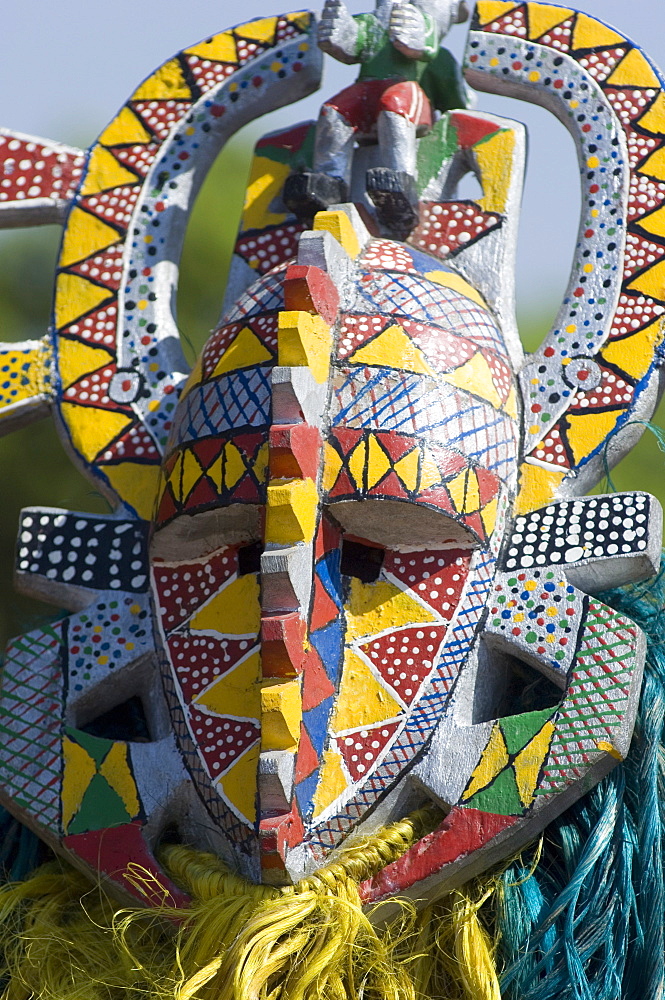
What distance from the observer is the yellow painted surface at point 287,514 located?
3.15 metres

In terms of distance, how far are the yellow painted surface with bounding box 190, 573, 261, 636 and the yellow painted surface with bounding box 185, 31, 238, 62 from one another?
5.46 ft

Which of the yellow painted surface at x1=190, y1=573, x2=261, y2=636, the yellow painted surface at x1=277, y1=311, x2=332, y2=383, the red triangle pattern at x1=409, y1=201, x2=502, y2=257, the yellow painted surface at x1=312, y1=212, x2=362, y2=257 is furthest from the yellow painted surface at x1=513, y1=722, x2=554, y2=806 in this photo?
the red triangle pattern at x1=409, y1=201, x2=502, y2=257

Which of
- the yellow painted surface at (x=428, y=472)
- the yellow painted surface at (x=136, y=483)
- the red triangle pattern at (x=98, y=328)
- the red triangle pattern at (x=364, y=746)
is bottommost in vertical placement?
the red triangle pattern at (x=364, y=746)

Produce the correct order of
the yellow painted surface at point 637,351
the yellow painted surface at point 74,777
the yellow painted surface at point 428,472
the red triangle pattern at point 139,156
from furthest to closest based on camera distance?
the red triangle pattern at point 139,156, the yellow painted surface at point 637,351, the yellow painted surface at point 74,777, the yellow painted surface at point 428,472

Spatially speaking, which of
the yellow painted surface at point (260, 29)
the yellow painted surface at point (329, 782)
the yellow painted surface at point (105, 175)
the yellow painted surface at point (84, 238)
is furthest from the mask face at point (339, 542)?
the yellow painted surface at point (260, 29)

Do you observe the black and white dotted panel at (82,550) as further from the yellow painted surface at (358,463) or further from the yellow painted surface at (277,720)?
the yellow painted surface at (277,720)

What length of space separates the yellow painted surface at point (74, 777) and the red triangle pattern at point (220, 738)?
27 centimetres

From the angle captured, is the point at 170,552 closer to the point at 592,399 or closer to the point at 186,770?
the point at 186,770

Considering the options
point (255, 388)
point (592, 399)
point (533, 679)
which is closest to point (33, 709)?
point (255, 388)

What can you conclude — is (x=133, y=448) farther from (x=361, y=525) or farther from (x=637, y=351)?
(x=637, y=351)

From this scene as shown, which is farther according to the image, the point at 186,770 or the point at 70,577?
the point at 70,577

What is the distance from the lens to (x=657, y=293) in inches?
149

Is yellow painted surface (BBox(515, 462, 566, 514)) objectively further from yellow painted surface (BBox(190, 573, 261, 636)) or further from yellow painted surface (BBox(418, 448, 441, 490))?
yellow painted surface (BBox(190, 573, 261, 636))

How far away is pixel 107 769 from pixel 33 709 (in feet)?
0.90
